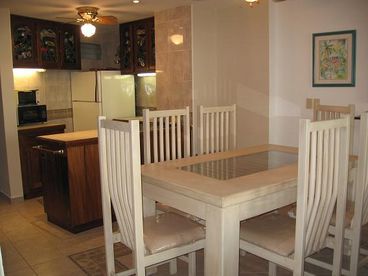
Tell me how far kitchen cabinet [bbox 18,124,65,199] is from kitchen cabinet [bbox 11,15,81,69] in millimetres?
897

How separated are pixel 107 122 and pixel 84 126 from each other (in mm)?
3730

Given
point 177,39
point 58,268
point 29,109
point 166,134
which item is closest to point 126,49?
point 177,39

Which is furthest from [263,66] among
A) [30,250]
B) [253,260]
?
[30,250]

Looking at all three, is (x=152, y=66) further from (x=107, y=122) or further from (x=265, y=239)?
(x=265, y=239)

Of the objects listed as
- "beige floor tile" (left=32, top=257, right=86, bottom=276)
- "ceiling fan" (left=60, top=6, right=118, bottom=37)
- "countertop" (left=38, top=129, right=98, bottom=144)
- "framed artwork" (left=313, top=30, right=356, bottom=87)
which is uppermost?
"ceiling fan" (left=60, top=6, right=118, bottom=37)

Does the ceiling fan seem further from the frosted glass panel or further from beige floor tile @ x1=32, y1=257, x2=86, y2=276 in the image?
beige floor tile @ x1=32, y1=257, x2=86, y2=276

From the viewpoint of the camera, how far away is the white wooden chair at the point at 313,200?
5.87ft

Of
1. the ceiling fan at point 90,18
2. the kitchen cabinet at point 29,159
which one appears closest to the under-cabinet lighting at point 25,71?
the kitchen cabinet at point 29,159

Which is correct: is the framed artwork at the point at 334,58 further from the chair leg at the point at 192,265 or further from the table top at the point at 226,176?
the chair leg at the point at 192,265

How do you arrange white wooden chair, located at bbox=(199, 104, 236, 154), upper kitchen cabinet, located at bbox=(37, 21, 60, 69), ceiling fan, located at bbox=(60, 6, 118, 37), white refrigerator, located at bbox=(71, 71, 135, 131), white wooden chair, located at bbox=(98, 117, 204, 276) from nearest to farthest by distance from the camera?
white wooden chair, located at bbox=(98, 117, 204, 276), white wooden chair, located at bbox=(199, 104, 236, 154), ceiling fan, located at bbox=(60, 6, 118, 37), upper kitchen cabinet, located at bbox=(37, 21, 60, 69), white refrigerator, located at bbox=(71, 71, 135, 131)

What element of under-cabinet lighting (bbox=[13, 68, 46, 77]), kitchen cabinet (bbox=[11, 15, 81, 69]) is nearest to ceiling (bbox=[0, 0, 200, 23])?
kitchen cabinet (bbox=[11, 15, 81, 69])

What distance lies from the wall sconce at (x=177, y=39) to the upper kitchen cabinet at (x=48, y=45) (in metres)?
1.74

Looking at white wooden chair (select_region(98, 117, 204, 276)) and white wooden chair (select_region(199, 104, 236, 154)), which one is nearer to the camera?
white wooden chair (select_region(98, 117, 204, 276))

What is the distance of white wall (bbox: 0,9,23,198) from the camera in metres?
4.25
